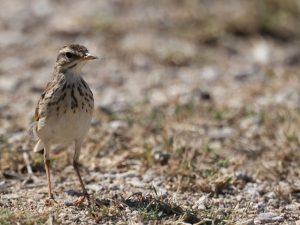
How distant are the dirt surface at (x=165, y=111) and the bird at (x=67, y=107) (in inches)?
22.7

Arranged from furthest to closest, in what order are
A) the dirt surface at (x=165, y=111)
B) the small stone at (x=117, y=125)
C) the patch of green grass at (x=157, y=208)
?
the small stone at (x=117, y=125) → the dirt surface at (x=165, y=111) → the patch of green grass at (x=157, y=208)

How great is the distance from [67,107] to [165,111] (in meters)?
3.06

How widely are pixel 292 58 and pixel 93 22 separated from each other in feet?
10.6

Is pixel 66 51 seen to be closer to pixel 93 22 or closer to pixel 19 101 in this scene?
pixel 19 101

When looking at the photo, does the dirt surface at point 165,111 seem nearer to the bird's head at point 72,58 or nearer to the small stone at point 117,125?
the small stone at point 117,125

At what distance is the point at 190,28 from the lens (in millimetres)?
11852

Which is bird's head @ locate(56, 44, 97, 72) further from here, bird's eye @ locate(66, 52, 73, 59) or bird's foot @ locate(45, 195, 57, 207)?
bird's foot @ locate(45, 195, 57, 207)

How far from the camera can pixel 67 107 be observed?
21.2 ft

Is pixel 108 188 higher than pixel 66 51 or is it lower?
lower

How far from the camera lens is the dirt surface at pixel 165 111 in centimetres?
670

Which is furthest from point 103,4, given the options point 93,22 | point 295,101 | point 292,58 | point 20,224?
point 20,224

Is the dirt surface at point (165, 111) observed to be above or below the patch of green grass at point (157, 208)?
above

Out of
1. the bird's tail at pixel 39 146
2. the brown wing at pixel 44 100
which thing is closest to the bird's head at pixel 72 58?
the brown wing at pixel 44 100

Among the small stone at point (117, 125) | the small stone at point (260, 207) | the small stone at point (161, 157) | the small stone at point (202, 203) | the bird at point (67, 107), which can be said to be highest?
the bird at point (67, 107)
